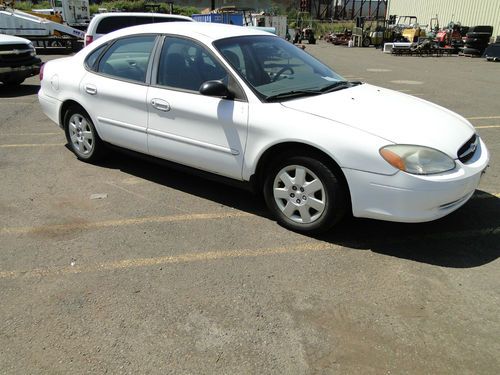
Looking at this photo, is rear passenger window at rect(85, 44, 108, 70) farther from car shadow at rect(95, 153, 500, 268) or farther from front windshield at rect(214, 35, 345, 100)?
car shadow at rect(95, 153, 500, 268)

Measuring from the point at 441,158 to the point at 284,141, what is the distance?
119cm

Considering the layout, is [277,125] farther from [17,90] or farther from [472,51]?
[472,51]

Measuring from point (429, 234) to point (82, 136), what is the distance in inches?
159

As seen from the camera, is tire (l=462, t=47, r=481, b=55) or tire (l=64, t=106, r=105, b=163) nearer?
tire (l=64, t=106, r=105, b=163)

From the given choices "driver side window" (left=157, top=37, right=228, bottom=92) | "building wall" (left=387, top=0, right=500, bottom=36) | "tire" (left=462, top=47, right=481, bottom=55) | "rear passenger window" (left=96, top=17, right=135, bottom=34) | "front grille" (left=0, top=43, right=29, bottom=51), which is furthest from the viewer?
"building wall" (left=387, top=0, right=500, bottom=36)

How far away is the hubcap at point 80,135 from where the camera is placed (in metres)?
5.57

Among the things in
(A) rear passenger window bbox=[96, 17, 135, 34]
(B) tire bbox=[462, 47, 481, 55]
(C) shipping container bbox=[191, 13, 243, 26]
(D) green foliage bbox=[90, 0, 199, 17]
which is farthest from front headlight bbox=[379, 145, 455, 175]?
(D) green foliage bbox=[90, 0, 199, 17]

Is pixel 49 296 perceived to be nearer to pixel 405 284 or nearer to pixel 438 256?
pixel 405 284

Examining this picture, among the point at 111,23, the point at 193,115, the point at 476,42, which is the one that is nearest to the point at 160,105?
the point at 193,115

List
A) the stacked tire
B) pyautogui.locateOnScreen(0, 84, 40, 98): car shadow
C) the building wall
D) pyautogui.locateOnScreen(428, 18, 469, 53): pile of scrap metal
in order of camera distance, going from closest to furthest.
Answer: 1. pyautogui.locateOnScreen(0, 84, 40, 98): car shadow
2. the stacked tire
3. pyautogui.locateOnScreen(428, 18, 469, 53): pile of scrap metal
4. the building wall

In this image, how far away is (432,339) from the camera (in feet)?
9.01

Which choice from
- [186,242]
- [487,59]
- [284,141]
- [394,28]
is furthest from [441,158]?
[394,28]

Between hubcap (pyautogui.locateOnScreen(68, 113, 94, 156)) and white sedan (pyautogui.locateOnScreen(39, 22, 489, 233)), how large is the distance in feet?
0.44

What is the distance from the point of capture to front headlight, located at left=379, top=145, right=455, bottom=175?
3378 mm
